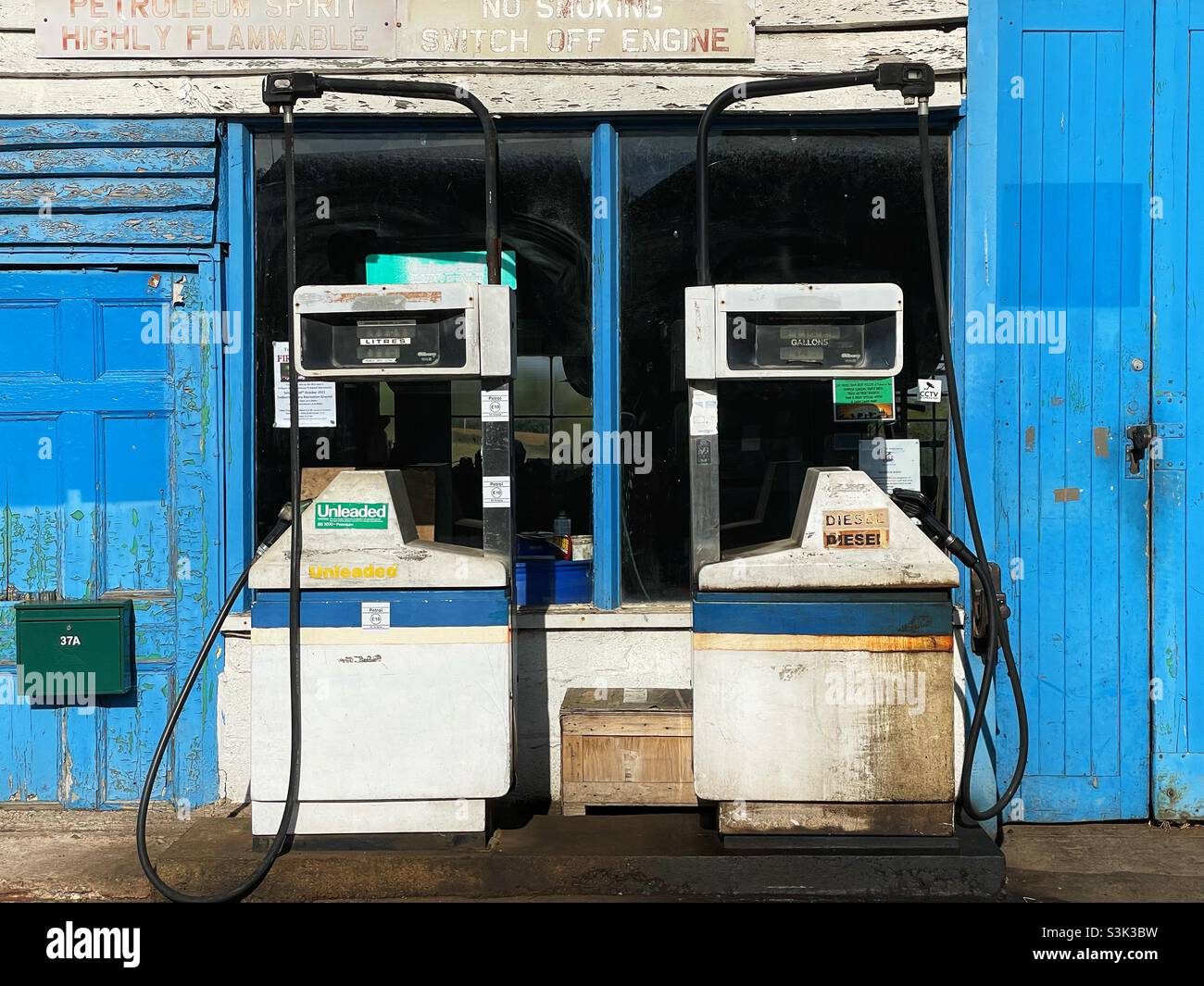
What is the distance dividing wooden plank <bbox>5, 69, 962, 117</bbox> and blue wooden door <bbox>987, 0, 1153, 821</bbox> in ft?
1.66

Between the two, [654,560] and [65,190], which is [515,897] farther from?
[65,190]

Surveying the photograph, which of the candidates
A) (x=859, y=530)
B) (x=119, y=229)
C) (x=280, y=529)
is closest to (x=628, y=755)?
(x=859, y=530)

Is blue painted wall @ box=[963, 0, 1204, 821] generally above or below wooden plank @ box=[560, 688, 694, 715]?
above

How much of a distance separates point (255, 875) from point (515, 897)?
857 millimetres

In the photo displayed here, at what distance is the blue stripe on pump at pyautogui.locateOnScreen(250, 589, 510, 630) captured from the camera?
4.02 meters

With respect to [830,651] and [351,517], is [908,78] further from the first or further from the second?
[351,517]

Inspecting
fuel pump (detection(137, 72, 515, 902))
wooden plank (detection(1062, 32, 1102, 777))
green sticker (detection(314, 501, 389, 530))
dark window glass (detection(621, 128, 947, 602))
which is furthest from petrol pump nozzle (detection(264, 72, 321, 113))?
wooden plank (detection(1062, 32, 1102, 777))

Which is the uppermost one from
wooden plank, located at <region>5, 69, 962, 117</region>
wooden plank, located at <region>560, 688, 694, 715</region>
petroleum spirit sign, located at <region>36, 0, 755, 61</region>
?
petroleum spirit sign, located at <region>36, 0, 755, 61</region>

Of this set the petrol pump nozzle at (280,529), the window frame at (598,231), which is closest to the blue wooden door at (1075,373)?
the window frame at (598,231)

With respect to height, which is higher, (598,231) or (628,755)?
(598,231)

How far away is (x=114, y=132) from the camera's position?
195 inches

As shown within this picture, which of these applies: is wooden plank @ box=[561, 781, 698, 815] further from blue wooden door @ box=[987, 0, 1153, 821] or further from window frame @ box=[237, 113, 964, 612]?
blue wooden door @ box=[987, 0, 1153, 821]

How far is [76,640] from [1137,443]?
4.52 meters

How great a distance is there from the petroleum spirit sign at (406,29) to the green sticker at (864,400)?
146cm
